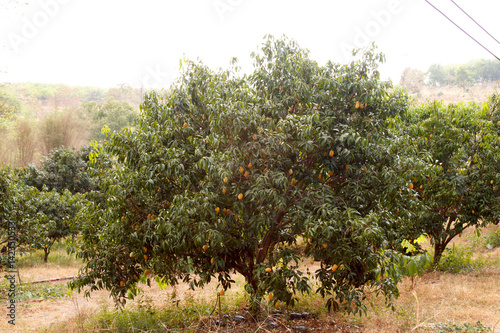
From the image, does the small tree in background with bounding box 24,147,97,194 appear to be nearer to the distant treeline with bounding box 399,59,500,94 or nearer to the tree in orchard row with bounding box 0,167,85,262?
the tree in orchard row with bounding box 0,167,85,262

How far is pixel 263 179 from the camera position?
187 inches

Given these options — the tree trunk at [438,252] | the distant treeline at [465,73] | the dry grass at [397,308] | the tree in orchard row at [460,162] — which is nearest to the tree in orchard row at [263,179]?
the dry grass at [397,308]

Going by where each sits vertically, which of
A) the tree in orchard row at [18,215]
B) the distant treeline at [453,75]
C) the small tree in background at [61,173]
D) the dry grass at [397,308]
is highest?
the distant treeline at [453,75]

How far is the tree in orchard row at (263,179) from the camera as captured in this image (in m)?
4.83

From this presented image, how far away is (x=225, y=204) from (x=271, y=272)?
4.01 feet

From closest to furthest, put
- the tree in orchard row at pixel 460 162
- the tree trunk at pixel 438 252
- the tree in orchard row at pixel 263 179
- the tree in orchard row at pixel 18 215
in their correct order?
the tree in orchard row at pixel 263 179 → the tree in orchard row at pixel 18 215 → the tree in orchard row at pixel 460 162 → the tree trunk at pixel 438 252

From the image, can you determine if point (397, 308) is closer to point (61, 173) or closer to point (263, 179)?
point (263, 179)

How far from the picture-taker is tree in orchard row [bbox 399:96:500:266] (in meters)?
9.69

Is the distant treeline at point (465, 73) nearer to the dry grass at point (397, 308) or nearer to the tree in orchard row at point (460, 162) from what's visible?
the tree in orchard row at point (460, 162)

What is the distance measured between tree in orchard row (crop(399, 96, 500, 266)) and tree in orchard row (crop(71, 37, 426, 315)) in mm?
4370

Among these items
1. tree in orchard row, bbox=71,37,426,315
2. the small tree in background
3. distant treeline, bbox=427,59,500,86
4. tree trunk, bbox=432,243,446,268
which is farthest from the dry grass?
distant treeline, bbox=427,59,500,86

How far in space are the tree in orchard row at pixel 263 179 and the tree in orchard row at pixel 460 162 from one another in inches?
172

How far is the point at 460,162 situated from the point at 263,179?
8.29 metres

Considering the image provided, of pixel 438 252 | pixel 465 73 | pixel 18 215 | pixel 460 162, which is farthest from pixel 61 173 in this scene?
pixel 465 73
